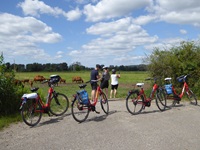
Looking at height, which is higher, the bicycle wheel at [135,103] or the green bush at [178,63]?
the green bush at [178,63]

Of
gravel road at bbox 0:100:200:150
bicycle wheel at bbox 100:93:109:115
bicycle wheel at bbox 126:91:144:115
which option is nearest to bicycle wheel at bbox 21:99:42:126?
gravel road at bbox 0:100:200:150

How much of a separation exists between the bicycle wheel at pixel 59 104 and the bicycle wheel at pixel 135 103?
2.15 metres

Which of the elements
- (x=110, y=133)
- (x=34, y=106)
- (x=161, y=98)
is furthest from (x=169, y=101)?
(x=34, y=106)

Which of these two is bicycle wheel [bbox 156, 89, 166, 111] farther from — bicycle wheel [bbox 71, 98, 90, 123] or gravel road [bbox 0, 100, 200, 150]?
bicycle wheel [bbox 71, 98, 90, 123]

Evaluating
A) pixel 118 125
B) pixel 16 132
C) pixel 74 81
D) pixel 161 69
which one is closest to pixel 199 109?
pixel 118 125

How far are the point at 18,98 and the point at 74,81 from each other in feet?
113

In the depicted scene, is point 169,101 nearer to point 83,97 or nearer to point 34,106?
point 83,97

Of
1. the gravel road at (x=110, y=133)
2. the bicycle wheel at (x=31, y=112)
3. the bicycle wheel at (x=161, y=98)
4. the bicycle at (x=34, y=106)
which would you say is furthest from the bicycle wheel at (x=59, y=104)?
the bicycle wheel at (x=161, y=98)

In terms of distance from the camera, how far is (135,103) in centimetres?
861

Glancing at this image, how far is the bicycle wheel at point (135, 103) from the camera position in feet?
28.2

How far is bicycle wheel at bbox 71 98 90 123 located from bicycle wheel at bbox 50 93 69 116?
113 cm

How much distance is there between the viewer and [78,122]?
7391 mm

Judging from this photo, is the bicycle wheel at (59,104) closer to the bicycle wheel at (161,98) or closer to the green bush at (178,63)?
the bicycle wheel at (161,98)

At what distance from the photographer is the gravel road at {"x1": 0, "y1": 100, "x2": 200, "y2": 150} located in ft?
17.5
